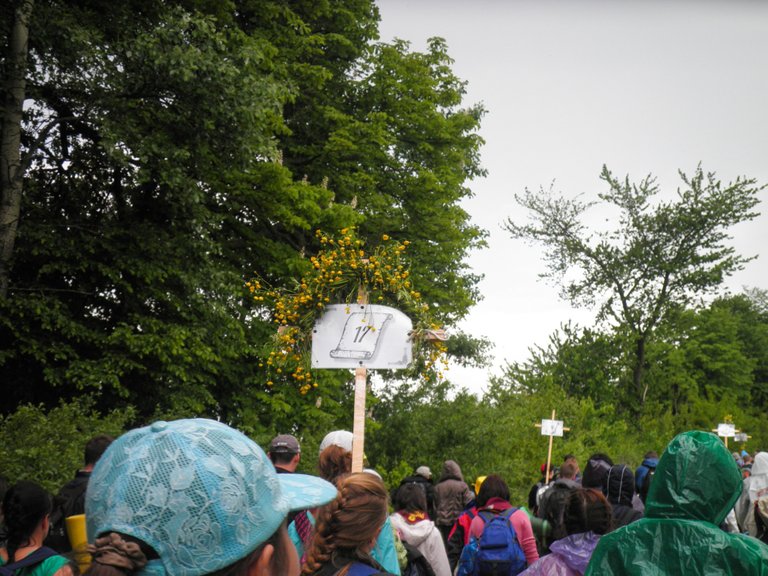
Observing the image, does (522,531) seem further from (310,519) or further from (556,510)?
(310,519)

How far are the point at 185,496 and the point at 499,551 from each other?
18.6ft

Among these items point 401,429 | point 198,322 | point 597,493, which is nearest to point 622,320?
point 401,429

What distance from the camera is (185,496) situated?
1756 millimetres

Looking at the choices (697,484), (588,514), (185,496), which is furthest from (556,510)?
(185,496)

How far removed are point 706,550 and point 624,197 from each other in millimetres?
48448

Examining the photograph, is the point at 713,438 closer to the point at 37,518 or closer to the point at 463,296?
the point at 37,518

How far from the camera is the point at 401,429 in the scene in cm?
2022

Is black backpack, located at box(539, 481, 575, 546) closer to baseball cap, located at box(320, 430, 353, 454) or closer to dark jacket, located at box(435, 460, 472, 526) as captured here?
dark jacket, located at box(435, 460, 472, 526)

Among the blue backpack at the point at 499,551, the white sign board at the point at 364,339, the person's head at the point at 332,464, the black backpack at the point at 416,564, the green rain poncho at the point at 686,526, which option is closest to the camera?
the green rain poncho at the point at 686,526

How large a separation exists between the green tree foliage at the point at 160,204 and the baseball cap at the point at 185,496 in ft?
44.2

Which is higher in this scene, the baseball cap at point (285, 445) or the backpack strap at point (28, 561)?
the baseball cap at point (285, 445)

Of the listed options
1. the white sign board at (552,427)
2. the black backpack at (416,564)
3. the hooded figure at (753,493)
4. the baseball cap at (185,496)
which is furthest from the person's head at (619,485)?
the white sign board at (552,427)

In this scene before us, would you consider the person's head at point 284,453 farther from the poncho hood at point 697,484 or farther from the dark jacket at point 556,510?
the poncho hood at point 697,484

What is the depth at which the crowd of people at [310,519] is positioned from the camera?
1755mm
